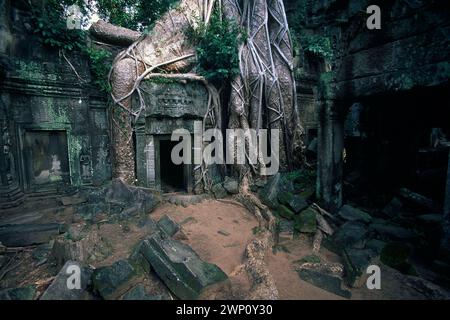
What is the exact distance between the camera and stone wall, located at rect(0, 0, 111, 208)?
498 centimetres

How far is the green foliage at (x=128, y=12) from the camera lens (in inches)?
305

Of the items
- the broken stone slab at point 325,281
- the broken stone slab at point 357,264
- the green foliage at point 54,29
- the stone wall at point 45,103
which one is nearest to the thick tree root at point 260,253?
the broken stone slab at point 325,281

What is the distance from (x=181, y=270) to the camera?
101 inches

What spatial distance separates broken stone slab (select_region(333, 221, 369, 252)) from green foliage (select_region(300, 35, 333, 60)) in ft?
22.1

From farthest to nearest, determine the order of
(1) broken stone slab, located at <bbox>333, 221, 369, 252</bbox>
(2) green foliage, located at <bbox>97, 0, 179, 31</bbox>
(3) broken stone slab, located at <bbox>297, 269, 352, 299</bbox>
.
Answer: (2) green foliage, located at <bbox>97, 0, 179, 31</bbox> → (1) broken stone slab, located at <bbox>333, 221, 369, 252</bbox> → (3) broken stone slab, located at <bbox>297, 269, 352, 299</bbox>

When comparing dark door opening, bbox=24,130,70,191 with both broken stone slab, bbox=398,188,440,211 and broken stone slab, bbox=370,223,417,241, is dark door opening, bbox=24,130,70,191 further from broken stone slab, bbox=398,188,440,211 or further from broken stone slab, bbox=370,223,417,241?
broken stone slab, bbox=398,188,440,211

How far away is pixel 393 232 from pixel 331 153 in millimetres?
1570

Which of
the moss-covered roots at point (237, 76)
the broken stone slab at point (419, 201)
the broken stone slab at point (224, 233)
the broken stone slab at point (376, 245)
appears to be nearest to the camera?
the broken stone slab at point (376, 245)

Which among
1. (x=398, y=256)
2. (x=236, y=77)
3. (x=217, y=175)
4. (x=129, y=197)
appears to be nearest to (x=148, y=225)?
(x=129, y=197)

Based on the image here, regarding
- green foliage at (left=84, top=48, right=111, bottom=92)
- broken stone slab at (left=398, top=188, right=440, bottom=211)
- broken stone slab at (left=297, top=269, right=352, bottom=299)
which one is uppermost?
green foliage at (left=84, top=48, right=111, bottom=92)

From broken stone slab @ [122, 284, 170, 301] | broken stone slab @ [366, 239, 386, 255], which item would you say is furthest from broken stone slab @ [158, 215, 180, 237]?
broken stone slab @ [366, 239, 386, 255]

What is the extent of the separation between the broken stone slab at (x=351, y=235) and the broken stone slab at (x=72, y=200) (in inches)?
210

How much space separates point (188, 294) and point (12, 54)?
617cm

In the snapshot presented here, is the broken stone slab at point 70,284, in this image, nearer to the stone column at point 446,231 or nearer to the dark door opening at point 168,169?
the stone column at point 446,231
